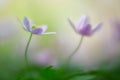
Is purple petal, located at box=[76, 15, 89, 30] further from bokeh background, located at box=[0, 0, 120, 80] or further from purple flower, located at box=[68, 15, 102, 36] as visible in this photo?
bokeh background, located at box=[0, 0, 120, 80]

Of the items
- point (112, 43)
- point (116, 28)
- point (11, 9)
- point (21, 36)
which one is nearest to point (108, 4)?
point (11, 9)

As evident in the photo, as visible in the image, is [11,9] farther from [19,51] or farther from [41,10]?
[19,51]

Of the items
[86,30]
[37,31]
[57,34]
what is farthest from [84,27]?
[57,34]

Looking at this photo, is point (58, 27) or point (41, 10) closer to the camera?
point (58, 27)

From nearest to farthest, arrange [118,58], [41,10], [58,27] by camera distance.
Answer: [118,58], [58,27], [41,10]

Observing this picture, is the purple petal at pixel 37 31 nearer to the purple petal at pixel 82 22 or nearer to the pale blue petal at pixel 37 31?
the pale blue petal at pixel 37 31

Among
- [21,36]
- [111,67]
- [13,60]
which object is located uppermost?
[21,36]

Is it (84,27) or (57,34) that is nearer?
(84,27)

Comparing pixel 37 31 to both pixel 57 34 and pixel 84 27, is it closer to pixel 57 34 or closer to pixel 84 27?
pixel 84 27
